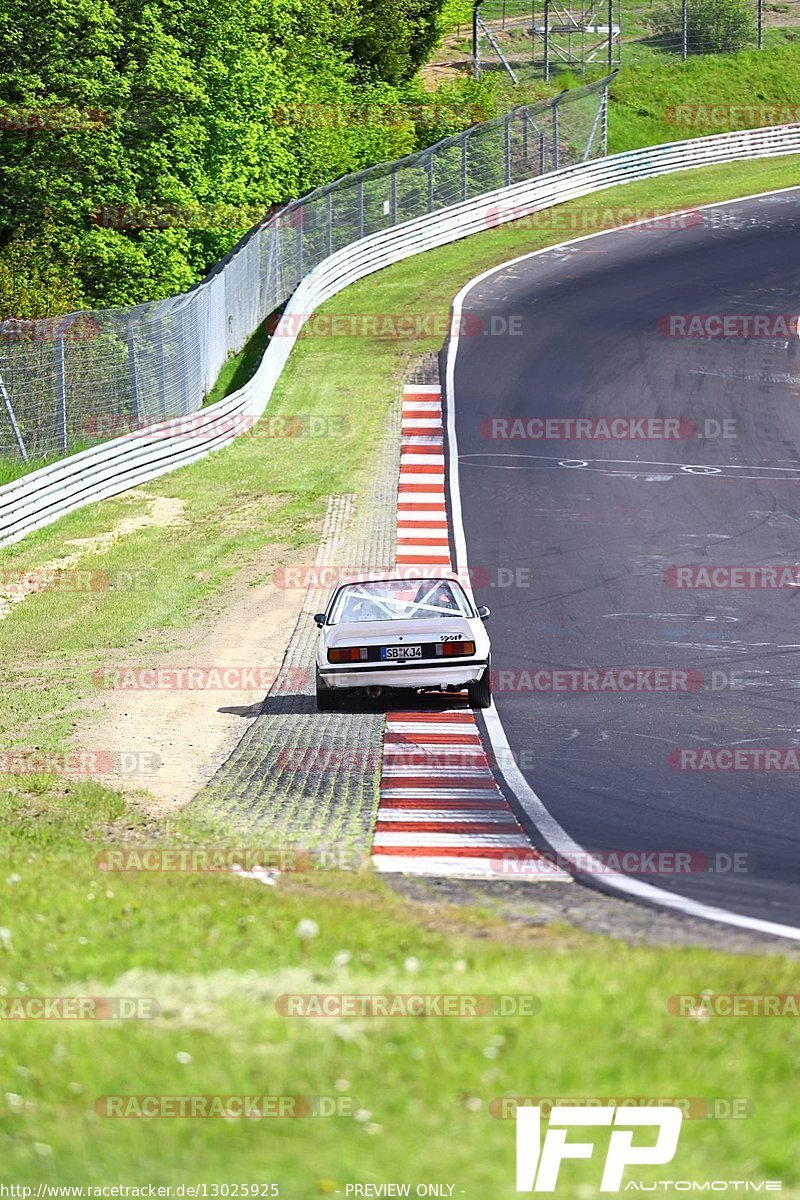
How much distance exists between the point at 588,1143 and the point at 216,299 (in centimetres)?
3009

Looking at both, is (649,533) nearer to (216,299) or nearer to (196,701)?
(196,701)

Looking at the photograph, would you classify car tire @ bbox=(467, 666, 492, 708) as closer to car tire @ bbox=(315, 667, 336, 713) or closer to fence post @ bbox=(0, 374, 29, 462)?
car tire @ bbox=(315, 667, 336, 713)

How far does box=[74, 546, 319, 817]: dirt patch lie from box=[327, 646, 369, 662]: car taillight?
1.14 metres

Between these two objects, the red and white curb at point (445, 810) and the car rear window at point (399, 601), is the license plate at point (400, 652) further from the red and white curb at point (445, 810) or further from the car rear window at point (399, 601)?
the red and white curb at point (445, 810)

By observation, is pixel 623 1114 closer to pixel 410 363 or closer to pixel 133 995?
pixel 133 995

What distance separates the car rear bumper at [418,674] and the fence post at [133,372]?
14678 mm

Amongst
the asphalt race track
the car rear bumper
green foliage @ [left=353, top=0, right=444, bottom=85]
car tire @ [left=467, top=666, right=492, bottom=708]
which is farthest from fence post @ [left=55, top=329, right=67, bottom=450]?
green foliage @ [left=353, top=0, right=444, bottom=85]

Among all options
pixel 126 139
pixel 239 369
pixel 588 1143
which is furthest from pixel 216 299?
pixel 588 1143

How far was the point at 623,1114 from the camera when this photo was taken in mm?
4980

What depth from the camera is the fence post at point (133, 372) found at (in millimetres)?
27359

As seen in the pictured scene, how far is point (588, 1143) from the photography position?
4859 millimetres

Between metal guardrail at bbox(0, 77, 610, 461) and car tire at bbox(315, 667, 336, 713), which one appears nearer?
car tire at bbox(315, 667, 336, 713)

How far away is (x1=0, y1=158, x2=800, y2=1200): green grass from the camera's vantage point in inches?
189

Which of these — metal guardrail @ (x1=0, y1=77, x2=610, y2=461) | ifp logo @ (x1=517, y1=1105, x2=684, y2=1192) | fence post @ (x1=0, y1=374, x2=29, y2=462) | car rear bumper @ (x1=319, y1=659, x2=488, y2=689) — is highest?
metal guardrail @ (x1=0, y1=77, x2=610, y2=461)
